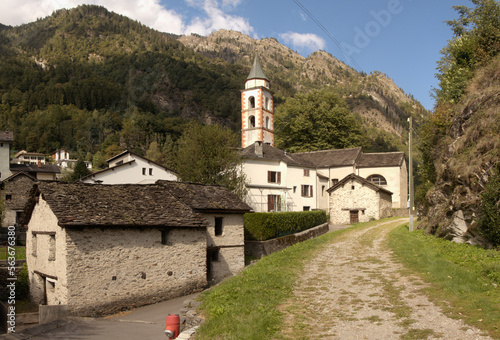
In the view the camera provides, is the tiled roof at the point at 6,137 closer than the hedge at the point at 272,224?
No

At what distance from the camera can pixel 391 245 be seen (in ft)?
72.8

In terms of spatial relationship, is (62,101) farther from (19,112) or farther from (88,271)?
(88,271)

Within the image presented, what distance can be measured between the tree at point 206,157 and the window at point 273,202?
7.84 metres

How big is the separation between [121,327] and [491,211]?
1431 centimetres

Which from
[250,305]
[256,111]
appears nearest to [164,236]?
[250,305]

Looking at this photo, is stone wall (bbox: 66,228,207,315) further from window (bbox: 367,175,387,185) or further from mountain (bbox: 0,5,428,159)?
mountain (bbox: 0,5,428,159)

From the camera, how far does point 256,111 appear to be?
54.6m

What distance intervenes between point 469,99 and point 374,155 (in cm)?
3312

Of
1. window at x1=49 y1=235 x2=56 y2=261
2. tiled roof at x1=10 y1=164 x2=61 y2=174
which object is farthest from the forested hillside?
tiled roof at x1=10 y1=164 x2=61 y2=174

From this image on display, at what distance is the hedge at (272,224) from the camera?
1145 inches

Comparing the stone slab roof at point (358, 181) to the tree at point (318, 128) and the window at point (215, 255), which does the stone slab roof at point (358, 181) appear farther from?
the window at point (215, 255)

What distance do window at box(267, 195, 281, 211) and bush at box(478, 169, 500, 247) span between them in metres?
27.5

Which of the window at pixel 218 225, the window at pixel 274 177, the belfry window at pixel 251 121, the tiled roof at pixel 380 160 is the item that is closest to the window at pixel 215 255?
the window at pixel 218 225

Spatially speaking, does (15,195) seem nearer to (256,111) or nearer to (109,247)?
(256,111)
